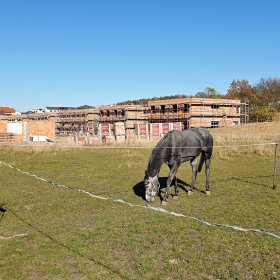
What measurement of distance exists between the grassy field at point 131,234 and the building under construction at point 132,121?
88.7 feet

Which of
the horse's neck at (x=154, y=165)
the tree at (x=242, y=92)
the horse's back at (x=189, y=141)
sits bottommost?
the horse's neck at (x=154, y=165)

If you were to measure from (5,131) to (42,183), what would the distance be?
3548 centimetres

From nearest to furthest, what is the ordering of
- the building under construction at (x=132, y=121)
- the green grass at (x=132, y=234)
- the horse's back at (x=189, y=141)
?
the green grass at (x=132, y=234), the horse's back at (x=189, y=141), the building under construction at (x=132, y=121)

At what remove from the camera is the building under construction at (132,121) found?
4456 cm

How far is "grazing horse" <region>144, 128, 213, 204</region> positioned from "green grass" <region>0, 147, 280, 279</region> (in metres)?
0.56

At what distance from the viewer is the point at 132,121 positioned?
216 feet

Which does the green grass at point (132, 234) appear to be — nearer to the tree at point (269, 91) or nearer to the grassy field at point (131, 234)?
the grassy field at point (131, 234)

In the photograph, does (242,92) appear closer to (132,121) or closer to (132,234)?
(132,121)

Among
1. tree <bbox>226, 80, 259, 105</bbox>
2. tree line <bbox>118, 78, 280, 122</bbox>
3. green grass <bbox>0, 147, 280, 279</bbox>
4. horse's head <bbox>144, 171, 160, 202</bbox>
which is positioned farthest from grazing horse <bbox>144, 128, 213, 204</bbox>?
tree <bbox>226, 80, 259, 105</bbox>

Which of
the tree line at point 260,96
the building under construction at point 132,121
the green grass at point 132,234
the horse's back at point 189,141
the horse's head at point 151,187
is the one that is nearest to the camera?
the green grass at point 132,234

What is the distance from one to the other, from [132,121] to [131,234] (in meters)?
58.9

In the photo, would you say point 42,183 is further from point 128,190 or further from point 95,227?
point 95,227

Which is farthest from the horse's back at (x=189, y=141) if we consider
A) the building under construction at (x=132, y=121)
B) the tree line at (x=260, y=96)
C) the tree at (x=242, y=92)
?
the tree at (x=242, y=92)

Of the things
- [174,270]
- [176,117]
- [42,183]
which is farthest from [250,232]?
[176,117]
